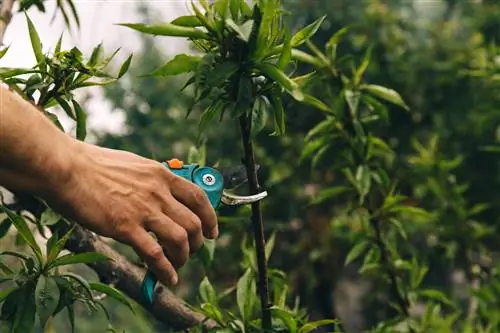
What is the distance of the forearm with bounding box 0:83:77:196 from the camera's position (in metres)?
0.87

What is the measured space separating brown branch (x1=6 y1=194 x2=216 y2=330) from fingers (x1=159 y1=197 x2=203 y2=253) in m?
0.39

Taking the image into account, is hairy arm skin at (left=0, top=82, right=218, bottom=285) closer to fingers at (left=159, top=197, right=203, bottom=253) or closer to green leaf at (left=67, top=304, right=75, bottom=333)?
fingers at (left=159, top=197, right=203, bottom=253)

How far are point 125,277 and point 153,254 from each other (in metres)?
0.46

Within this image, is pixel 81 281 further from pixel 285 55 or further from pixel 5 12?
pixel 5 12

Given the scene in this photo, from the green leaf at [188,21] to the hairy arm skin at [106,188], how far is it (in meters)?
0.25

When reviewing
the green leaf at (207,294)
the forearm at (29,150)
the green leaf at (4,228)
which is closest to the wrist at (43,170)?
the forearm at (29,150)

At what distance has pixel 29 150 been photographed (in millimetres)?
885

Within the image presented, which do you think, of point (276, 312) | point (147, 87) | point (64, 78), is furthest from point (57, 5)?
point (147, 87)

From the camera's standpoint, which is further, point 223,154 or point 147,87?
point 147,87

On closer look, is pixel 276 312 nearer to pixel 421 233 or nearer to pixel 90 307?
pixel 90 307

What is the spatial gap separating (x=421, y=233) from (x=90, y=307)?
3038mm

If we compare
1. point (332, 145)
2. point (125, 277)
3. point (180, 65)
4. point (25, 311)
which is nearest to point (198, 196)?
point (180, 65)

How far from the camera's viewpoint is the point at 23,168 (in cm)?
90

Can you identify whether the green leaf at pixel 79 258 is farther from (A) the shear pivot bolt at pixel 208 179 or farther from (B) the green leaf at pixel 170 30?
(B) the green leaf at pixel 170 30
